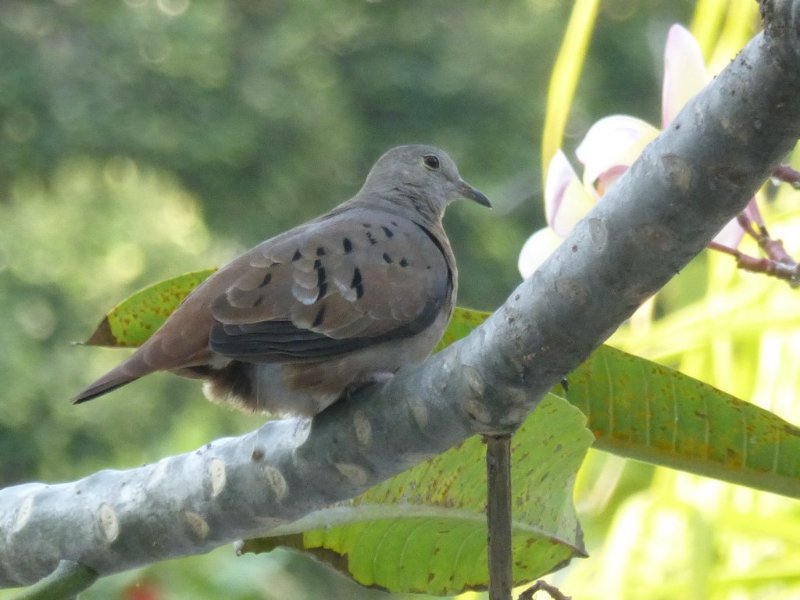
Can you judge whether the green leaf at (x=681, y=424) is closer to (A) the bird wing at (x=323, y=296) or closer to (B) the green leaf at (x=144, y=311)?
(A) the bird wing at (x=323, y=296)

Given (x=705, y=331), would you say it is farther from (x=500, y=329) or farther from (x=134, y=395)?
(x=134, y=395)

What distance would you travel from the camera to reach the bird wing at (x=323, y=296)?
4.82 feet

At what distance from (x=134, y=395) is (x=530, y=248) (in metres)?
4.57

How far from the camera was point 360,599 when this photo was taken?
6.76 m

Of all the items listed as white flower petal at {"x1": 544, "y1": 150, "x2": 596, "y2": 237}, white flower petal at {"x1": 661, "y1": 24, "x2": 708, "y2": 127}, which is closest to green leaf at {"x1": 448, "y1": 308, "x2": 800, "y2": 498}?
white flower petal at {"x1": 544, "y1": 150, "x2": 596, "y2": 237}

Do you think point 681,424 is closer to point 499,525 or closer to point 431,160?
point 499,525

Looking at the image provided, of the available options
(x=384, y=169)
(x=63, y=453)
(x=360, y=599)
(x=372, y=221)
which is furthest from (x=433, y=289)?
(x=360, y=599)

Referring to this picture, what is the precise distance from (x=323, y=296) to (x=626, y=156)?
A: 1.32 feet

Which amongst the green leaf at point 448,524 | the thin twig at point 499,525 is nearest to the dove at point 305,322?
the green leaf at point 448,524

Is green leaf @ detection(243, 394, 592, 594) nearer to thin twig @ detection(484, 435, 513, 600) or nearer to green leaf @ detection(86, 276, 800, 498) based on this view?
green leaf @ detection(86, 276, 800, 498)

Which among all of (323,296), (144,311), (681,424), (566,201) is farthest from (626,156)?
(144,311)

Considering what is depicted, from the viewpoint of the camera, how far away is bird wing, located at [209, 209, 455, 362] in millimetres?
1469

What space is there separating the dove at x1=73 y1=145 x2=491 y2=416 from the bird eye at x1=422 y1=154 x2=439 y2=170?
749 millimetres

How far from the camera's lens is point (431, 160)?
7.97 ft
